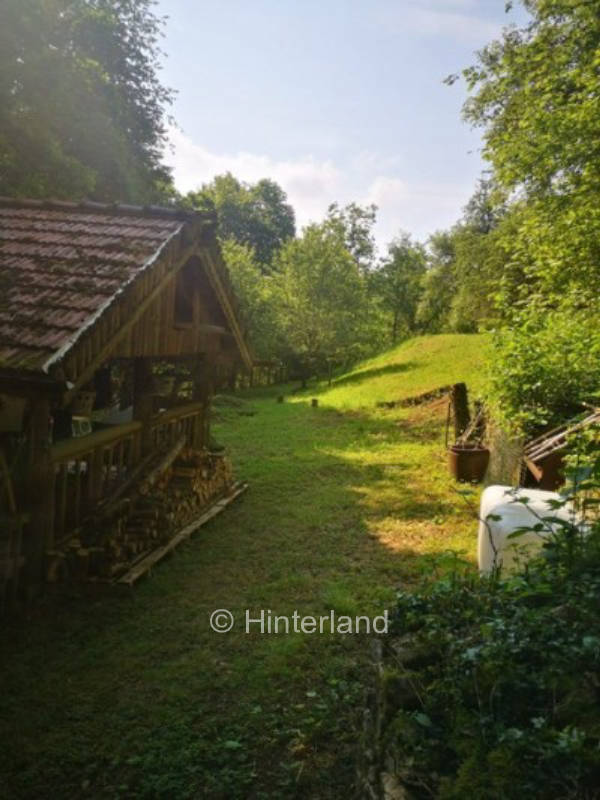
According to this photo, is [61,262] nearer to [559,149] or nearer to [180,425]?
[180,425]

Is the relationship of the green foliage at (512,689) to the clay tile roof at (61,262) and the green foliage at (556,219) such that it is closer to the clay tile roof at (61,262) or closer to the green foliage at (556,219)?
the clay tile roof at (61,262)

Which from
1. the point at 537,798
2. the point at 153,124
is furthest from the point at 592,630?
the point at 153,124

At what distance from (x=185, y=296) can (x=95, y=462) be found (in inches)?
139

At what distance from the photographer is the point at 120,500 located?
7152 millimetres

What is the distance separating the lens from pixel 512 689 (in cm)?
258

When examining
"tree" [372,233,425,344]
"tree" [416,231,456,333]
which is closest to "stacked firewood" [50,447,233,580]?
"tree" [416,231,456,333]

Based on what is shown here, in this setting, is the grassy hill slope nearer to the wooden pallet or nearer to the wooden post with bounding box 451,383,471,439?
the wooden post with bounding box 451,383,471,439

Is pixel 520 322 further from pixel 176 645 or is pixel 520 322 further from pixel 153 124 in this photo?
pixel 153 124

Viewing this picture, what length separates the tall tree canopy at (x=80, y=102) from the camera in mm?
13555

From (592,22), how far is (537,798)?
1253 centimetres

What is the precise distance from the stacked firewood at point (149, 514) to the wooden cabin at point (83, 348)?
0.03 m

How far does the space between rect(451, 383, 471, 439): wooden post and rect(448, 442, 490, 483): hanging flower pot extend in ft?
6.39

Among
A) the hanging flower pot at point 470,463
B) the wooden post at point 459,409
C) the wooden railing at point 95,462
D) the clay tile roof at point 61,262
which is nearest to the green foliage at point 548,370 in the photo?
the hanging flower pot at point 470,463

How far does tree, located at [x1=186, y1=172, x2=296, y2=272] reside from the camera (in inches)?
2116
